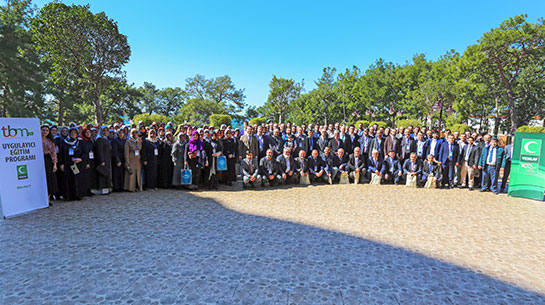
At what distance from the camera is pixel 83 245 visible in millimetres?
4375

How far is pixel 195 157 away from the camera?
27.7ft

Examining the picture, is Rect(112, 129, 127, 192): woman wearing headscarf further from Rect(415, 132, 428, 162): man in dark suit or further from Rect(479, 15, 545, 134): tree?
Rect(479, 15, 545, 134): tree

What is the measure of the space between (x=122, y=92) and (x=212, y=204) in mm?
50078

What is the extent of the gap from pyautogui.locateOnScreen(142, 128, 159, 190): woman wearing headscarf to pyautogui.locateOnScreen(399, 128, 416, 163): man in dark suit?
27.3 feet

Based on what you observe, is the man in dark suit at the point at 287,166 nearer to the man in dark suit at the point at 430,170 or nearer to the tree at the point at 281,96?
the man in dark suit at the point at 430,170

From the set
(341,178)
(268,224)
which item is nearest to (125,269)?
(268,224)

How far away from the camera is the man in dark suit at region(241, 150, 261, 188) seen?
29.5 feet

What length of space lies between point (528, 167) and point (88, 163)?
12.0m

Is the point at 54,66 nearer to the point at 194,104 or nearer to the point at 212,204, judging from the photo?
the point at 194,104

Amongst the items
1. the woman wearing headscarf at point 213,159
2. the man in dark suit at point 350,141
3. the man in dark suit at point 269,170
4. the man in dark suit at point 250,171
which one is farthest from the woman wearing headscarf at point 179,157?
the man in dark suit at point 350,141

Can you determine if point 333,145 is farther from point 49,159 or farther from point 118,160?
point 49,159

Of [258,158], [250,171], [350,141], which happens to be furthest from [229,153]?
[350,141]

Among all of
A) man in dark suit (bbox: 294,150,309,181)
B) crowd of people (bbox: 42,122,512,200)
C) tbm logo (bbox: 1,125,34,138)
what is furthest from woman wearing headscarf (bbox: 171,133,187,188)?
man in dark suit (bbox: 294,150,309,181)

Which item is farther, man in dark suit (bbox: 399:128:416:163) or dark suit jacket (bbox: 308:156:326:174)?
man in dark suit (bbox: 399:128:416:163)
